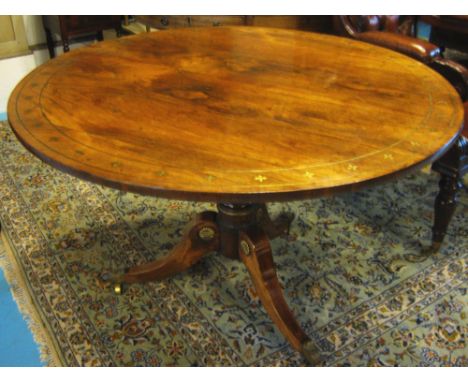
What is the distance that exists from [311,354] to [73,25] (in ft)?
6.68

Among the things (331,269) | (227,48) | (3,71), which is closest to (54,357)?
(331,269)

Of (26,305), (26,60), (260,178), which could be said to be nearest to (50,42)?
(26,60)

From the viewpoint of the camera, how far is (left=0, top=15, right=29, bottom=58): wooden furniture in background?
2588 mm

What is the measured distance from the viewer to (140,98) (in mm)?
987

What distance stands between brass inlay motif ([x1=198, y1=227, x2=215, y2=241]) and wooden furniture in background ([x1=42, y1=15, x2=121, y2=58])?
1632mm

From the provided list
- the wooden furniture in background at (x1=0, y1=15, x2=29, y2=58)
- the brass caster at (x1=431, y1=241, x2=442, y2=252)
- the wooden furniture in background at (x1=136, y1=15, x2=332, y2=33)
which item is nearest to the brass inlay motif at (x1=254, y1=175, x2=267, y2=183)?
the brass caster at (x1=431, y1=241, x2=442, y2=252)

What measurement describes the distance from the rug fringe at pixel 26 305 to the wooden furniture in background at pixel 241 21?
1.18m

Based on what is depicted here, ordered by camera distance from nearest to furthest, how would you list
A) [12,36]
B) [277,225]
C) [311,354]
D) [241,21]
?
[311,354] → [277,225] → [241,21] → [12,36]

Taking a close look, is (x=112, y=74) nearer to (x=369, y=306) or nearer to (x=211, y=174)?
(x=211, y=174)

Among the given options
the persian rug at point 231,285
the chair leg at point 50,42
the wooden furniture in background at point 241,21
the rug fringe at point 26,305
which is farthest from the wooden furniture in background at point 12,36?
the rug fringe at point 26,305

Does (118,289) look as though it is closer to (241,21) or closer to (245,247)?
(245,247)

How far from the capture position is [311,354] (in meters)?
1.08

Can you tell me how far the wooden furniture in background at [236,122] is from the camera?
753 millimetres

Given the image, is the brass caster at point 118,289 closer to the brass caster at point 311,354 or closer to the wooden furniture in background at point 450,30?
the brass caster at point 311,354
